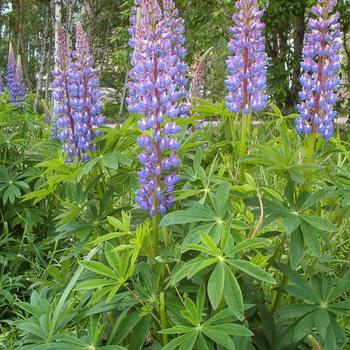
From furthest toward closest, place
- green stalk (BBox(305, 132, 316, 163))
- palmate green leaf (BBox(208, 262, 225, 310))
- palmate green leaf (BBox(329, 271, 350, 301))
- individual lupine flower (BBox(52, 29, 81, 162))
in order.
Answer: individual lupine flower (BBox(52, 29, 81, 162))
green stalk (BBox(305, 132, 316, 163))
palmate green leaf (BBox(329, 271, 350, 301))
palmate green leaf (BBox(208, 262, 225, 310))

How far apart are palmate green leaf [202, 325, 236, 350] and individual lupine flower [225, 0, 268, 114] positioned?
79cm

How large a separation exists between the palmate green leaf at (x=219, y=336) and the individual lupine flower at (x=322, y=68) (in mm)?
788

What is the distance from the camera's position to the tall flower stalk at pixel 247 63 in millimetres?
1885

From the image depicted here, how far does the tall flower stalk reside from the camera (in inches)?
74.2

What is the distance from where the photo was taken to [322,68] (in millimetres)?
1832

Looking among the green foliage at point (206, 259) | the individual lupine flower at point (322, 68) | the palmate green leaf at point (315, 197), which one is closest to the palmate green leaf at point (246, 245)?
the green foliage at point (206, 259)

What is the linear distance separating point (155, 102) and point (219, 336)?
740 millimetres

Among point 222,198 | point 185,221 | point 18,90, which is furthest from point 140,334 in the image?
point 18,90

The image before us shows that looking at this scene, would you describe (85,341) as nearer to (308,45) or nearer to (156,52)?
(156,52)

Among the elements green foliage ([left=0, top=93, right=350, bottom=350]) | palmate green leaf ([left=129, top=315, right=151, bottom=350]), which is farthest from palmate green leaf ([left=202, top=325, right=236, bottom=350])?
palmate green leaf ([left=129, top=315, right=151, bottom=350])

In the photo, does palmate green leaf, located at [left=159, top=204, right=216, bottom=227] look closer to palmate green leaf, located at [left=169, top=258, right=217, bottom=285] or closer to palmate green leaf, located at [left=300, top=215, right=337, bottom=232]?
palmate green leaf, located at [left=169, top=258, right=217, bottom=285]

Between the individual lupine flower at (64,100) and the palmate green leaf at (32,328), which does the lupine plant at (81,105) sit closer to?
the individual lupine flower at (64,100)

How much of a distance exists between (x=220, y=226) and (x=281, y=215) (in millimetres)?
215

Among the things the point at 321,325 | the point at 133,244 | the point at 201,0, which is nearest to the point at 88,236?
the point at 133,244
